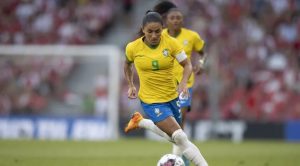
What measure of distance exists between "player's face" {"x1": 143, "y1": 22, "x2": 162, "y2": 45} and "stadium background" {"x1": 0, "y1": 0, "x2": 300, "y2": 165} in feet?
35.2

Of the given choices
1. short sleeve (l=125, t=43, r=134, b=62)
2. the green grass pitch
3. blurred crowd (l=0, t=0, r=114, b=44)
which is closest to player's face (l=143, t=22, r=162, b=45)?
short sleeve (l=125, t=43, r=134, b=62)

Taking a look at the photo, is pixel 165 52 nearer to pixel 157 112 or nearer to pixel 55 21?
pixel 157 112

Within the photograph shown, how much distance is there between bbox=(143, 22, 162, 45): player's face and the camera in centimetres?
1112

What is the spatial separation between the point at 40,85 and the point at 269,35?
7.57 meters

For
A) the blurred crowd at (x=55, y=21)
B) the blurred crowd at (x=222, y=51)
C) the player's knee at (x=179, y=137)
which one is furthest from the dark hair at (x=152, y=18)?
the blurred crowd at (x=55, y=21)

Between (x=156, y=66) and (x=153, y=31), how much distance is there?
586 millimetres

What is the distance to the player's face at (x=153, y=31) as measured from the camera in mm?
11117

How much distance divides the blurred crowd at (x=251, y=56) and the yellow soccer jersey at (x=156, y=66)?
39.9ft

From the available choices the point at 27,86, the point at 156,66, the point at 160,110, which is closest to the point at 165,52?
the point at 156,66

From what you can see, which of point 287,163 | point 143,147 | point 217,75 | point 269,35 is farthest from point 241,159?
point 269,35

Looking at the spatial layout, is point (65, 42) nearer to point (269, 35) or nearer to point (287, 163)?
point (269, 35)

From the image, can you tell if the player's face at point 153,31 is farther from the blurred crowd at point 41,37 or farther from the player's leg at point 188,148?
the blurred crowd at point 41,37

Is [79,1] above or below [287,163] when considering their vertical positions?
above

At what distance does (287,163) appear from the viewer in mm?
14891
